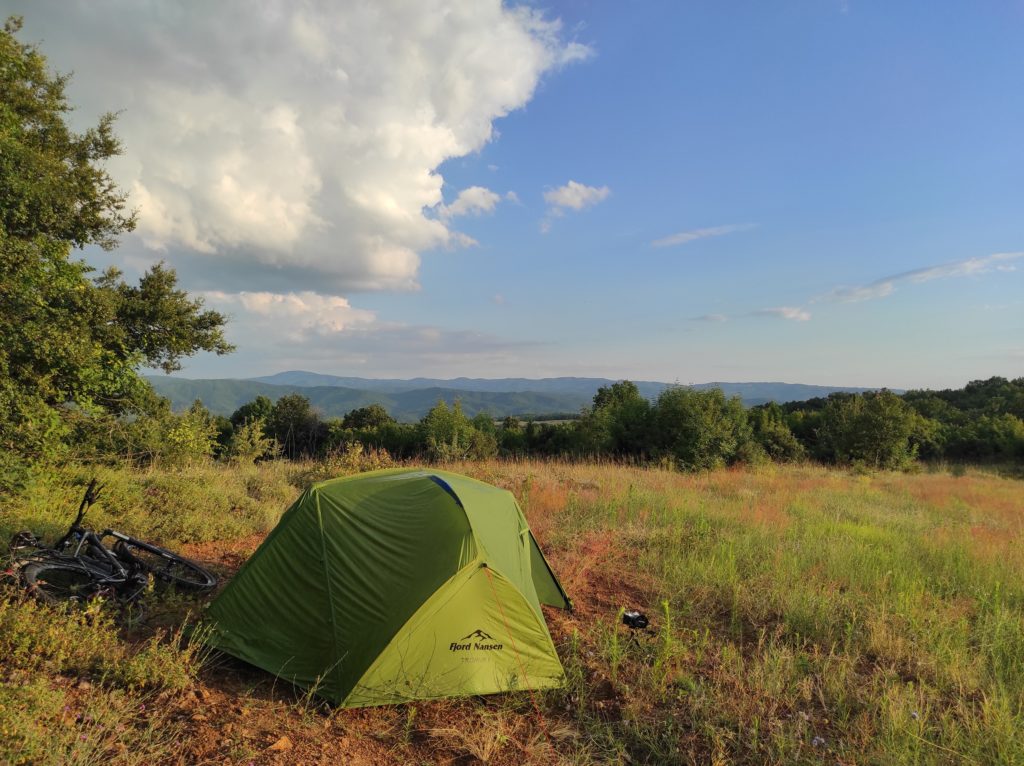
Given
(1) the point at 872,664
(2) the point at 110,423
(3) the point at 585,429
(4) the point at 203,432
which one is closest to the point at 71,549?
(2) the point at 110,423

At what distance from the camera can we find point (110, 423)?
10.5 m

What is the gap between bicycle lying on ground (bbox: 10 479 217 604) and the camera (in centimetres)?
471

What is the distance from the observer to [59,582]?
511 centimetres

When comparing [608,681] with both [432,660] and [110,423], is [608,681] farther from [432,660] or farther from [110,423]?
[110,423]

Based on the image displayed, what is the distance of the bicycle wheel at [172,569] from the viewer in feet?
18.6

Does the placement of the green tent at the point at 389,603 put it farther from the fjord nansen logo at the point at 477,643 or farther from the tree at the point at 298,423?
the tree at the point at 298,423

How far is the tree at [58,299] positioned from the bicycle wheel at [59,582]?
154 inches

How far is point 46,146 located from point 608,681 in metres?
17.0

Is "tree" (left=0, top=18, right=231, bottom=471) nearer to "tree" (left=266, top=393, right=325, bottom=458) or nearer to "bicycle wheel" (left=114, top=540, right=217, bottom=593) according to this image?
"bicycle wheel" (left=114, top=540, right=217, bottom=593)

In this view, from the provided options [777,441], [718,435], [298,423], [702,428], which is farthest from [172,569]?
[298,423]

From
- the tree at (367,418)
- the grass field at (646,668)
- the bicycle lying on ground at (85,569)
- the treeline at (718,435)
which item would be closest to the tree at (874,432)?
the treeline at (718,435)

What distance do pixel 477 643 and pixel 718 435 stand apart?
22410 mm

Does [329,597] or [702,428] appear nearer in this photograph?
[329,597]

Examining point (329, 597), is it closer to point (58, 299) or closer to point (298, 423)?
point (58, 299)
